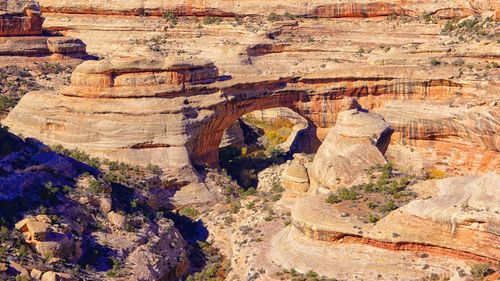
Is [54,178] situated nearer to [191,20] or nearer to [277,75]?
[277,75]

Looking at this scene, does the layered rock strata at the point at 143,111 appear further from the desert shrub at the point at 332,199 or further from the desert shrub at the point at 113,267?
the desert shrub at the point at 332,199

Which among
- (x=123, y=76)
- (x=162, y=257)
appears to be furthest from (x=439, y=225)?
(x=123, y=76)

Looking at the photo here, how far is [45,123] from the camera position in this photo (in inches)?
1850

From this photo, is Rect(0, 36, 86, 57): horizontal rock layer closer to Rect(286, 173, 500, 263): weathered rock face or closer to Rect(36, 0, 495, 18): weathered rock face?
Rect(36, 0, 495, 18): weathered rock face

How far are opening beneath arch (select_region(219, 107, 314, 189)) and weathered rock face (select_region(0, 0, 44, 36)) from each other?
14234 mm

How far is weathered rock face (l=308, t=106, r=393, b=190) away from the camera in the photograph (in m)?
40.0

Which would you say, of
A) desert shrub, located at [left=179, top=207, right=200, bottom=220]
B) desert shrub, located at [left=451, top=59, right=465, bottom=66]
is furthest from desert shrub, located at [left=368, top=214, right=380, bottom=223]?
desert shrub, located at [left=451, top=59, right=465, bottom=66]

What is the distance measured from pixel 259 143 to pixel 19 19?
1691 centimetres

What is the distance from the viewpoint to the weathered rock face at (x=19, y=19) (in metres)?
61.8

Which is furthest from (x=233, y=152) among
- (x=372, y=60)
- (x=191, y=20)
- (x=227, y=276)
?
(x=191, y=20)

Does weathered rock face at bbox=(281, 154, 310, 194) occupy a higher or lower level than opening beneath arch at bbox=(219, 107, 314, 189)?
higher

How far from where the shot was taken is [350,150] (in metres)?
42.5

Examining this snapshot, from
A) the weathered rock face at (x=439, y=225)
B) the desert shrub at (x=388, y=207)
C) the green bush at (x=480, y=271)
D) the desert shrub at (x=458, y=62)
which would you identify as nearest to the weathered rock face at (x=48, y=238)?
the weathered rock face at (x=439, y=225)

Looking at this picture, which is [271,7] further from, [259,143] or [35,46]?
[35,46]
